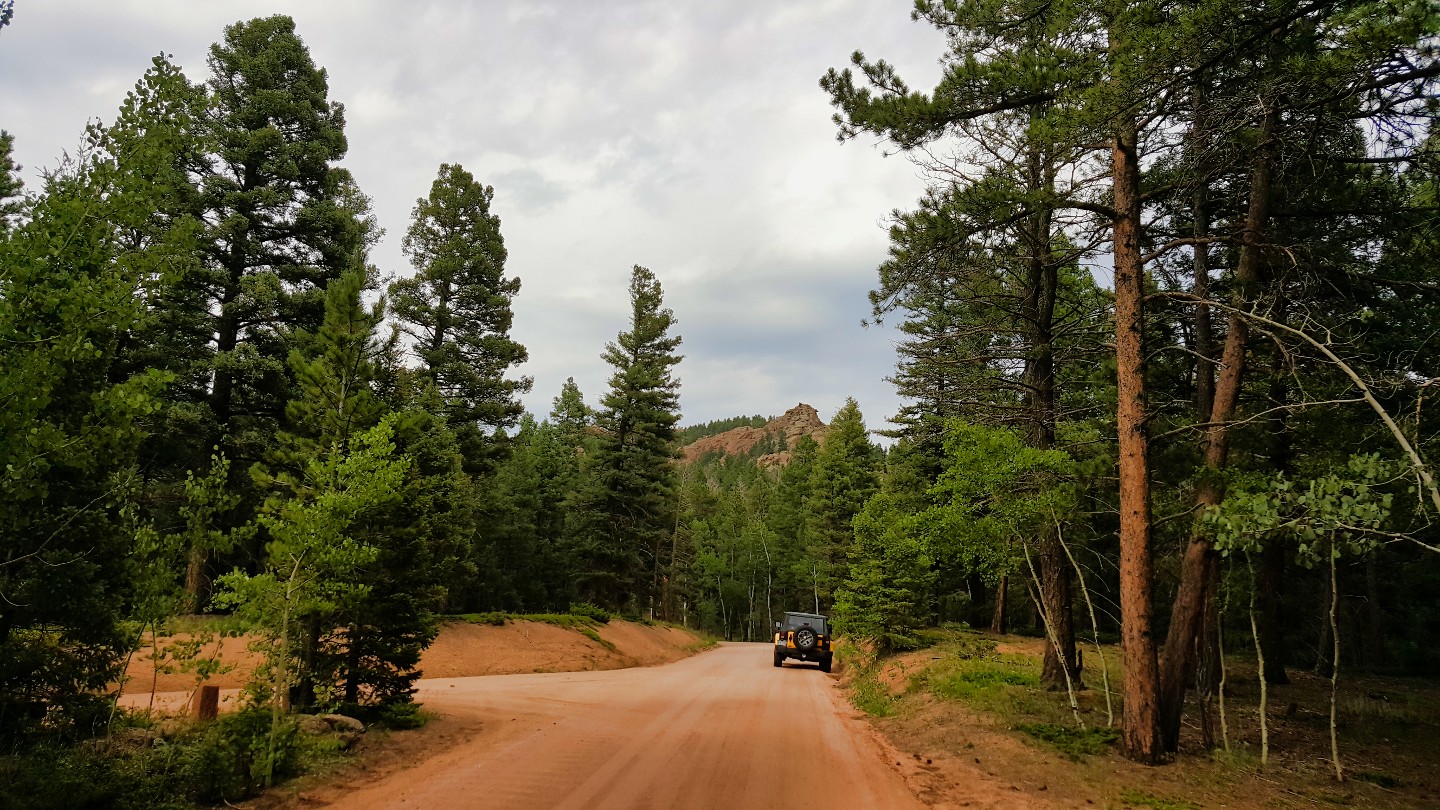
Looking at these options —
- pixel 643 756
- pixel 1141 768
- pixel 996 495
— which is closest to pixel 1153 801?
pixel 1141 768

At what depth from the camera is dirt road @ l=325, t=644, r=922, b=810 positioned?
649cm

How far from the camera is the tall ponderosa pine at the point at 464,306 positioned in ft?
77.1

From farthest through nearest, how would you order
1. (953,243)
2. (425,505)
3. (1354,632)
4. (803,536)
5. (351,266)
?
(803,536) < (1354,632) < (351,266) < (425,505) < (953,243)

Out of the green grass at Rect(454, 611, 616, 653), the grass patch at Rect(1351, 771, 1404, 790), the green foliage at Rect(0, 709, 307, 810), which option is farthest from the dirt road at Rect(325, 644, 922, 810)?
the green grass at Rect(454, 611, 616, 653)

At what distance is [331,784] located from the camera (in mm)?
7004

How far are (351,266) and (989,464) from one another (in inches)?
752

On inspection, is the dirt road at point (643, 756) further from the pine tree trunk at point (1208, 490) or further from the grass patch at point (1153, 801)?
the pine tree trunk at point (1208, 490)

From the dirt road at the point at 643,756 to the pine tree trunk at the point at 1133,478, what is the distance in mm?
3104

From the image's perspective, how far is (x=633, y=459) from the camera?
33.8m

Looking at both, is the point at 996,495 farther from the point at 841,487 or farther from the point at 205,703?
the point at 841,487

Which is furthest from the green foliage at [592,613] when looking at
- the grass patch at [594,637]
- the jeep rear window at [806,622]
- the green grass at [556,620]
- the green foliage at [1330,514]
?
the green foliage at [1330,514]

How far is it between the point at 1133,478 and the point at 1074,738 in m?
3.54

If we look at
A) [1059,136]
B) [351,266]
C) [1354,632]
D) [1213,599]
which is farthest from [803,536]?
[1059,136]

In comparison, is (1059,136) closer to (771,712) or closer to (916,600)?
(771,712)
